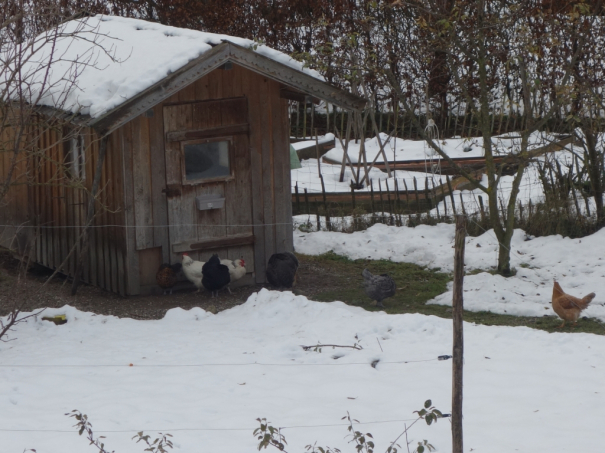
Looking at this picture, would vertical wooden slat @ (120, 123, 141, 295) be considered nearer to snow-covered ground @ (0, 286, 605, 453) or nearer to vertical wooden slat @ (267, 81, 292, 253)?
snow-covered ground @ (0, 286, 605, 453)

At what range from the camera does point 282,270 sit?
973 centimetres

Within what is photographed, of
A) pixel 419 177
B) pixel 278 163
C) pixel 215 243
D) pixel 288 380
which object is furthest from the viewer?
pixel 419 177

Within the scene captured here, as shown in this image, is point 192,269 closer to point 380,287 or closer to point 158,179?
point 158,179

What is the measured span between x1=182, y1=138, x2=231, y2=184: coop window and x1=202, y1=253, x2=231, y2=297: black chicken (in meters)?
1.12

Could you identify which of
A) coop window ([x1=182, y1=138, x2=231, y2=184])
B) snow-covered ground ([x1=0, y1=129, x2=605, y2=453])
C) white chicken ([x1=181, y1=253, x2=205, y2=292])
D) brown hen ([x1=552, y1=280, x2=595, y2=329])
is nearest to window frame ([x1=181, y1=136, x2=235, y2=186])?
coop window ([x1=182, y1=138, x2=231, y2=184])

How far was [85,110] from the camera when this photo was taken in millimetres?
8547

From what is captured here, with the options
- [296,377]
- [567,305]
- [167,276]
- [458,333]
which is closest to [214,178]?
[167,276]

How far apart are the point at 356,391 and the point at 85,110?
460 cm

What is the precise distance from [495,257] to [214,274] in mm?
4184

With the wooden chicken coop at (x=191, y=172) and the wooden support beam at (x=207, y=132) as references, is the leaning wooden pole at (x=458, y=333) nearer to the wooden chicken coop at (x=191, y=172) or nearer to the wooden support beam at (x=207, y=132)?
the wooden chicken coop at (x=191, y=172)

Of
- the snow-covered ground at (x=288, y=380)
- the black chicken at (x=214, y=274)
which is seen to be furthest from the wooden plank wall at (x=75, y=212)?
the snow-covered ground at (x=288, y=380)

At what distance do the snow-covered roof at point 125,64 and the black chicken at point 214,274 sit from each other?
2.21m

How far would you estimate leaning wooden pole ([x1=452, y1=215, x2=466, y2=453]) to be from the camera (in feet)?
13.5

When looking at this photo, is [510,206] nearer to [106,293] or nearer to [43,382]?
[106,293]
